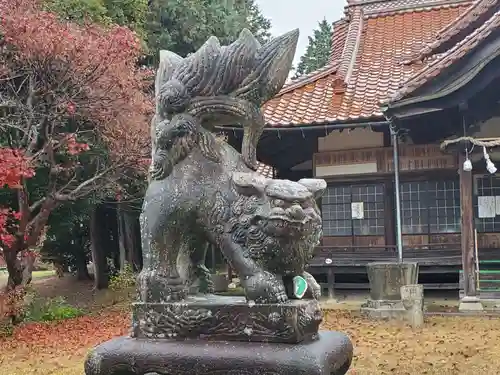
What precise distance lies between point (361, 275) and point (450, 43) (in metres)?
5.51

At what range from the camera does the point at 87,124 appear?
42.3 feet

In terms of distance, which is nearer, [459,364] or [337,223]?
[459,364]

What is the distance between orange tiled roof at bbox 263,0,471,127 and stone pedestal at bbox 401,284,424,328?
388 cm

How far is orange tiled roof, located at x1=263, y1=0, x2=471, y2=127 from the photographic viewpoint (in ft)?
41.9

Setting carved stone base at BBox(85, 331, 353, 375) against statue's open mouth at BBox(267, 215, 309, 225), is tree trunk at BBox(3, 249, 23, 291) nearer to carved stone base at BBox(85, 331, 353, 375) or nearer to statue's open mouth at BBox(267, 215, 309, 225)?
carved stone base at BBox(85, 331, 353, 375)

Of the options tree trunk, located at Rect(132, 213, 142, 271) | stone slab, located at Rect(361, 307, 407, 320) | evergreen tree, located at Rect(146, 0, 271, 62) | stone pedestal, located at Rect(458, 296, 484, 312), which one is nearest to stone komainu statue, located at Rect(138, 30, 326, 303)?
stone slab, located at Rect(361, 307, 407, 320)

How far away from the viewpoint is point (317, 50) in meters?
37.2

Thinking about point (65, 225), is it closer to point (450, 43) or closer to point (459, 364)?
point (450, 43)

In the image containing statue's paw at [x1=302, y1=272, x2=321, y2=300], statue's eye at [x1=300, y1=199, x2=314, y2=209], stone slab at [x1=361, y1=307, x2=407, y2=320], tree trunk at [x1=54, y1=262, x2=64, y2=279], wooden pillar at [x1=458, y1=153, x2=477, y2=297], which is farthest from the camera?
tree trunk at [x1=54, y1=262, x2=64, y2=279]

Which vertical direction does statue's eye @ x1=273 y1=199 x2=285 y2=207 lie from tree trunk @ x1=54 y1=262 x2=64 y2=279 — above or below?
above

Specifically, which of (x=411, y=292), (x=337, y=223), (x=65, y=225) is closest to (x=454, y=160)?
(x=337, y=223)

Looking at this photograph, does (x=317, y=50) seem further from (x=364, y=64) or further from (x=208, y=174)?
(x=208, y=174)

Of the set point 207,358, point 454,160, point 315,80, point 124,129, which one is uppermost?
point 315,80

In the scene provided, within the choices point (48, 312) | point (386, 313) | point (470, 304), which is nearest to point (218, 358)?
point (386, 313)
